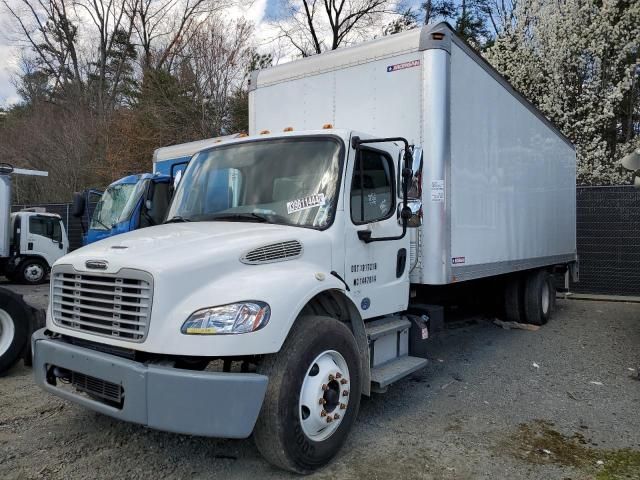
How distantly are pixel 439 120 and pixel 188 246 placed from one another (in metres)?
2.87

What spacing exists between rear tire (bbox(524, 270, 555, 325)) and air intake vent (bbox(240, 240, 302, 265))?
6382 mm

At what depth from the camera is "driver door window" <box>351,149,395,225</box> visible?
14.2ft

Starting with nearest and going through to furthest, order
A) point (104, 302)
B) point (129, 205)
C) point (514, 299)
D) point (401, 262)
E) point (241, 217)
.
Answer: point (104, 302) < point (241, 217) < point (401, 262) < point (514, 299) < point (129, 205)

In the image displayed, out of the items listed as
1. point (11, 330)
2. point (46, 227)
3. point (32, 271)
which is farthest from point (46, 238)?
point (11, 330)

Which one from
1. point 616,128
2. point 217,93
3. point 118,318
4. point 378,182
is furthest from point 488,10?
point 118,318

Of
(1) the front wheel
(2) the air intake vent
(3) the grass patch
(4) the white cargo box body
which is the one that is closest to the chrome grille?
(2) the air intake vent

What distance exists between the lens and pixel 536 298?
887cm

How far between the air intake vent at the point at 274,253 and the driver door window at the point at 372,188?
2.36ft

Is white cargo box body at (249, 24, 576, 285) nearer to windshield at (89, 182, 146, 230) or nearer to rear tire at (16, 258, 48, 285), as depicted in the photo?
windshield at (89, 182, 146, 230)

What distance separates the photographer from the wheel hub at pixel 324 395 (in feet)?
11.5

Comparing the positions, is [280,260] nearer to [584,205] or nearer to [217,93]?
[584,205]

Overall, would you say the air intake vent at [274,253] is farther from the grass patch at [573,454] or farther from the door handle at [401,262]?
the grass patch at [573,454]

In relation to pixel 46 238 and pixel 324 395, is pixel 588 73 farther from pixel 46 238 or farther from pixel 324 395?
pixel 46 238

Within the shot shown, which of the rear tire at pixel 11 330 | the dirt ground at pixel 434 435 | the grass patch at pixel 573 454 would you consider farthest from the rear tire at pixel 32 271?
the grass patch at pixel 573 454
